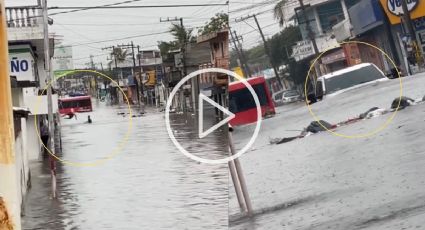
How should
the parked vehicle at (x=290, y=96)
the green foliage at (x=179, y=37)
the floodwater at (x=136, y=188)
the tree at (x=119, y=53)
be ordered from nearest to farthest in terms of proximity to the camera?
the parked vehicle at (x=290, y=96)
the green foliage at (x=179, y=37)
the floodwater at (x=136, y=188)
the tree at (x=119, y=53)

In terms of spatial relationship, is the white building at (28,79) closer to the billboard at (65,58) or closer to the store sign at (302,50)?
the billboard at (65,58)

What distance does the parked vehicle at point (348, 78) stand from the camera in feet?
3.20

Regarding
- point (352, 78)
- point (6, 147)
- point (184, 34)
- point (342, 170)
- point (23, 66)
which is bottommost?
point (342, 170)

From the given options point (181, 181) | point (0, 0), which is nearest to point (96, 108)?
point (181, 181)

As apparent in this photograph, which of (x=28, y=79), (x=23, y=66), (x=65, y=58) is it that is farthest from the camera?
(x=23, y=66)

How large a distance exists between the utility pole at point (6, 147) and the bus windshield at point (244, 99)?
1753 mm

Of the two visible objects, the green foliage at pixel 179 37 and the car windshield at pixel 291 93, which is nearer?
the car windshield at pixel 291 93

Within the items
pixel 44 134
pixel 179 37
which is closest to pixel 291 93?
pixel 179 37

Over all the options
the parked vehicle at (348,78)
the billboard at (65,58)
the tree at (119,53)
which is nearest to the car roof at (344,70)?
the parked vehicle at (348,78)

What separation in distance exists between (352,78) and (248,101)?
0.63 ft

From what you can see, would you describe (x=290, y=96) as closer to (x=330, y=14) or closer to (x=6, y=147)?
(x=330, y=14)

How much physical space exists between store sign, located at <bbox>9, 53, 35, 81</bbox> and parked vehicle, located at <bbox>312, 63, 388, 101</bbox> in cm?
1362

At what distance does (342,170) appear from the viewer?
96 centimetres

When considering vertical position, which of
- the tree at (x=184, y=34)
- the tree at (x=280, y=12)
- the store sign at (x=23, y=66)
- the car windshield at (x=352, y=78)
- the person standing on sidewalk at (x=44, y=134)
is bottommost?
the car windshield at (x=352, y=78)
